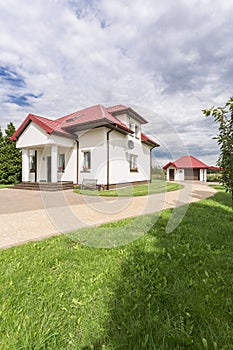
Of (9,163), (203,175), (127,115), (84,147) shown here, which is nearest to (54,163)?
(84,147)

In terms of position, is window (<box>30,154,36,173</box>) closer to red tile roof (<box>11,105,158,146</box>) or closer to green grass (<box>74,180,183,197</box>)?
red tile roof (<box>11,105,158,146</box>)

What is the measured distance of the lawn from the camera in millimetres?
1387

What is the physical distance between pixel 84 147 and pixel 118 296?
12146mm

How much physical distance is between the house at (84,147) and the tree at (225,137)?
771 centimetres

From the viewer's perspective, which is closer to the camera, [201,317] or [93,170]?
[201,317]

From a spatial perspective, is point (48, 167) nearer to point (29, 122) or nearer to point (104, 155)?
point (29, 122)

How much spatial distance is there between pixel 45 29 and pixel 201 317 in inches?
335

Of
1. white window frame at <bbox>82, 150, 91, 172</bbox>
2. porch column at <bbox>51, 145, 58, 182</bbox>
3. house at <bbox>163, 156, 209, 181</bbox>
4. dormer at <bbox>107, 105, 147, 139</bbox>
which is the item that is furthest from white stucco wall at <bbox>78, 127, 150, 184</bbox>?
house at <bbox>163, 156, 209, 181</bbox>

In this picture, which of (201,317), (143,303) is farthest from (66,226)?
(201,317)

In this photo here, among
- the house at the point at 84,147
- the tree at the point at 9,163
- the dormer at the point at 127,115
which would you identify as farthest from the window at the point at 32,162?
the dormer at the point at 127,115

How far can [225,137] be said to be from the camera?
5.02 m

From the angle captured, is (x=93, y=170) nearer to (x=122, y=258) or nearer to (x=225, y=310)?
(x=122, y=258)

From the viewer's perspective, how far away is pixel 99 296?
188 centimetres

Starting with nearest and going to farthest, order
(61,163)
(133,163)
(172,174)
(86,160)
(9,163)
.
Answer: (86,160), (61,163), (133,163), (9,163), (172,174)
